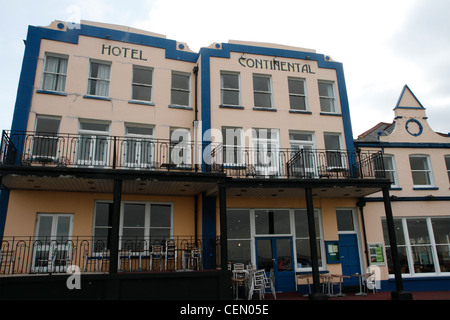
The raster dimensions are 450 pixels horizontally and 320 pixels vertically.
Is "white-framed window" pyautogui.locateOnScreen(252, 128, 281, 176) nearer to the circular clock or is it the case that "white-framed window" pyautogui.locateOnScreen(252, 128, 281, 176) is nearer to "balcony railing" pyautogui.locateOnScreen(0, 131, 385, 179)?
"balcony railing" pyautogui.locateOnScreen(0, 131, 385, 179)

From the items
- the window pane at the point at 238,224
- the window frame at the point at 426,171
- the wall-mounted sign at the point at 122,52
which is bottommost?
the window pane at the point at 238,224

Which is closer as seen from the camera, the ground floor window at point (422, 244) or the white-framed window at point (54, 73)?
the white-framed window at point (54, 73)

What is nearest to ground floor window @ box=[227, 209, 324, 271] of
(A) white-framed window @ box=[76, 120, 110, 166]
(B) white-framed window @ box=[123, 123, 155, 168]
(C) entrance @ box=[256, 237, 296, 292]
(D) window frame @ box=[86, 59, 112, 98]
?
(C) entrance @ box=[256, 237, 296, 292]

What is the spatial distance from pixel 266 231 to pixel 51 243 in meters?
7.29

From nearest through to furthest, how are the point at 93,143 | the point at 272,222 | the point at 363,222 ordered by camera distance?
the point at 93,143
the point at 272,222
the point at 363,222

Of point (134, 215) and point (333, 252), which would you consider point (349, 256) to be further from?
point (134, 215)

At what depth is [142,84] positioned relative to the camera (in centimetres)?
1345

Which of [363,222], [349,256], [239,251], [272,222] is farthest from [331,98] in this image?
[239,251]

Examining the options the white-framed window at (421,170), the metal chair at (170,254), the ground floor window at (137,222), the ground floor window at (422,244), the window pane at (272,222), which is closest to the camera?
the metal chair at (170,254)

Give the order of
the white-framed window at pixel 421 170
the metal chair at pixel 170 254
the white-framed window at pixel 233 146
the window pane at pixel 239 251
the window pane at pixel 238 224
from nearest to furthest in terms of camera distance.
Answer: the metal chair at pixel 170 254 → the window pane at pixel 239 251 → the window pane at pixel 238 224 → the white-framed window at pixel 233 146 → the white-framed window at pixel 421 170

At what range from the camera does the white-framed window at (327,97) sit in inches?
595

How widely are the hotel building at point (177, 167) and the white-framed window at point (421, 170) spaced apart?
6.10ft

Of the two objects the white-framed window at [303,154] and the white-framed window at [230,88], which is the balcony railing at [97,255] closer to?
the white-framed window at [303,154]

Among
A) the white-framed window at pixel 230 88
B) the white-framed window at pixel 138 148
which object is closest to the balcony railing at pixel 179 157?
the white-framed window at pixel 138 148
